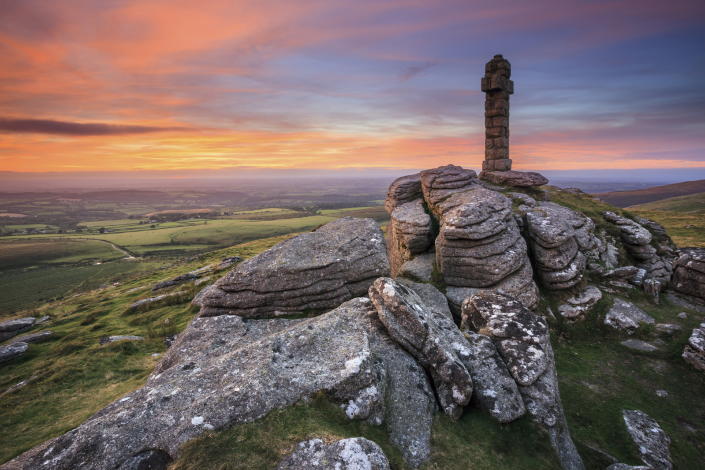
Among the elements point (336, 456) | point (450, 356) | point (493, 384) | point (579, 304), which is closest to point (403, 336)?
point (450, 356)

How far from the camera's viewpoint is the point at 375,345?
11.2m

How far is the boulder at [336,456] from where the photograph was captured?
6883mm

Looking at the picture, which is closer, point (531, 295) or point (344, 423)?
point (344, 423)

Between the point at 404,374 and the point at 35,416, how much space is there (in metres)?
20.0

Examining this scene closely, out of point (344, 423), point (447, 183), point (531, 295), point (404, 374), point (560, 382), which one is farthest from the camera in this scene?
point (447, 183)

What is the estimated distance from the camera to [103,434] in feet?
25.1

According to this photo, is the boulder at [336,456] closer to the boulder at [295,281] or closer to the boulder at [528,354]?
the boulder at [528,354]

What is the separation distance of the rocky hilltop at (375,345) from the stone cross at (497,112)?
1827 centimetres

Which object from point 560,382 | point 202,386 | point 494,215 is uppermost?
point 494,215

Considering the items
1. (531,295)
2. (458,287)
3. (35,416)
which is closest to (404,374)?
(458,287)

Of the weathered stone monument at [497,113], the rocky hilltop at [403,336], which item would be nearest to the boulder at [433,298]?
the rocky hilltop at [403,336]

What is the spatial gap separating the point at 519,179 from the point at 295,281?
27.6 meters

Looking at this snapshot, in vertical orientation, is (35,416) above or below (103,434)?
below

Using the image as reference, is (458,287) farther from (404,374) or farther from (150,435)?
(150,435)
